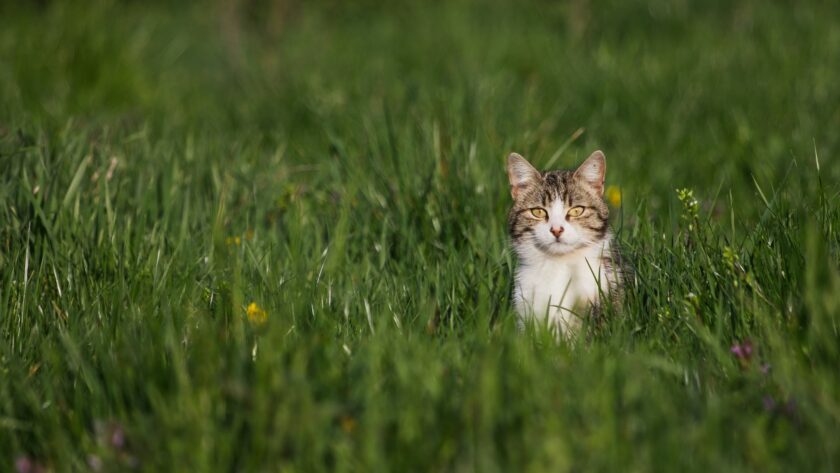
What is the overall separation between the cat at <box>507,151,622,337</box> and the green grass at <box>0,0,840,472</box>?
4.6 inches

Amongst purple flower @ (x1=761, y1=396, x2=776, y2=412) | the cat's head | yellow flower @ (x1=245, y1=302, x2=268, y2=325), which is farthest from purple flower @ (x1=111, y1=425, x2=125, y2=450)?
the cat's head

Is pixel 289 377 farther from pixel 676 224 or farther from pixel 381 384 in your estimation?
pixel 676 224

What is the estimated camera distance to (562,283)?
318cm

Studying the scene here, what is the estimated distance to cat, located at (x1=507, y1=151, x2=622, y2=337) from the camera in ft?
10.1

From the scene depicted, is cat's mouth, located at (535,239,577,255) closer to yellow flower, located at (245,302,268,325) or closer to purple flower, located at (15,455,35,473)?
yellow flower, located at (245,302,268,325)

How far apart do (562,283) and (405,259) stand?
0.68m

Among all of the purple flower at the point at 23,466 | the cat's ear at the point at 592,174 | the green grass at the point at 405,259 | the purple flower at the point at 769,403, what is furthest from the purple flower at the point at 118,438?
the cat's ear at the point at 592,174

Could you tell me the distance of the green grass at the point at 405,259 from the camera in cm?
206

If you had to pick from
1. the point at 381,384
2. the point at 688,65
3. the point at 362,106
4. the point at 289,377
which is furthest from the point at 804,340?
the point at 688,65

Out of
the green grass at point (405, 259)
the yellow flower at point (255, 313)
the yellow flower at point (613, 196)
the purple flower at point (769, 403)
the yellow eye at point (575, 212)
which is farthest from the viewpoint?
the yellow flower at point (613, 196)

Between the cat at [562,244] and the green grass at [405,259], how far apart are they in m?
0.12

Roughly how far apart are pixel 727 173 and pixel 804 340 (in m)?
2.55

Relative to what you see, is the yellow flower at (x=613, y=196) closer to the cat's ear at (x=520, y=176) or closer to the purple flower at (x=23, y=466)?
the cat's ear at (x=520, y=176)

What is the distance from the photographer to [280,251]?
12.2 ft
